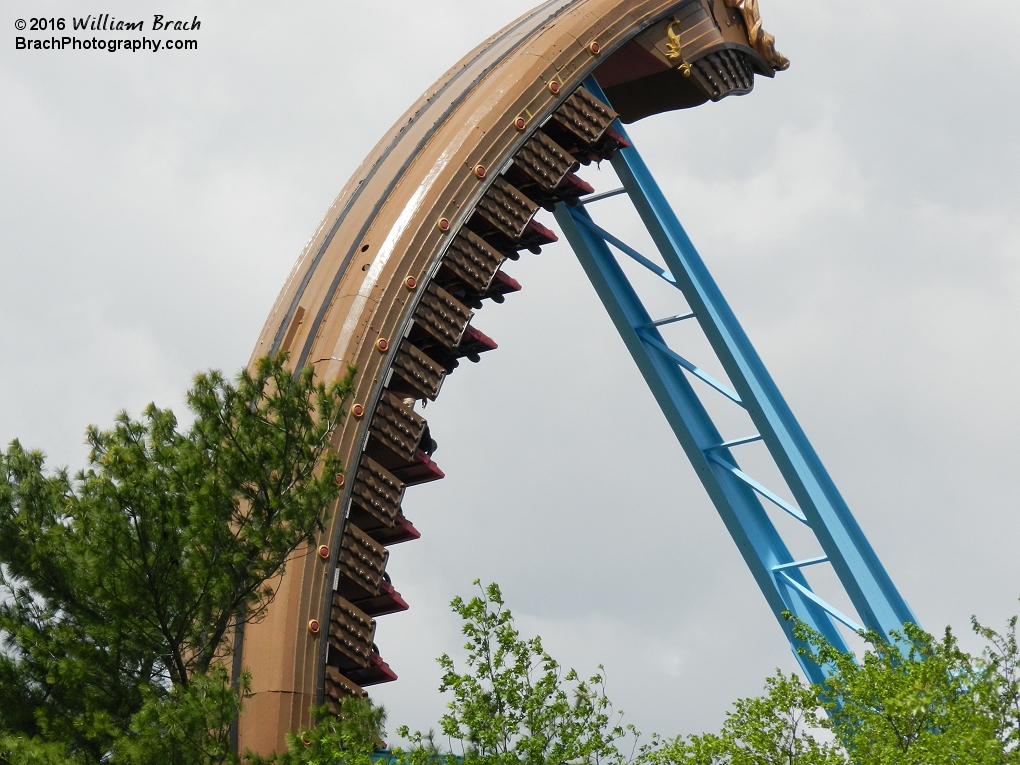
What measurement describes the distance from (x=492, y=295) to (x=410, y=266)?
232 cm

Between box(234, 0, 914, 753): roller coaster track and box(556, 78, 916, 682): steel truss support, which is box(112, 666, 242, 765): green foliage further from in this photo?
box(556, 78, 916, 682): steel truss support

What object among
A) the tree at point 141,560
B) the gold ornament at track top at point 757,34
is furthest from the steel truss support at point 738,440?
the tree at point 141,560

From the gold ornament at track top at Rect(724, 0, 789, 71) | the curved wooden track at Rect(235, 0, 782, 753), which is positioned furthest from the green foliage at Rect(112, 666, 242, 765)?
the gold ornament at track top at Rect(724, 0, 789, 71)

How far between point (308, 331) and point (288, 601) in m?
4.08

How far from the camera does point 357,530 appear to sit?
22438 mm

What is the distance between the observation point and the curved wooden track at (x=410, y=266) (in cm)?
2166

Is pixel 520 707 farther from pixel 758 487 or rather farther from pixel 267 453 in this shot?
pixel 758 487

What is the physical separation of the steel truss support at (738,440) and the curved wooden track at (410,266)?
53.0 inches

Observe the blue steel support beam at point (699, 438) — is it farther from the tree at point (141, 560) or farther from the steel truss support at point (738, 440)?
the tree at point (141, 560)

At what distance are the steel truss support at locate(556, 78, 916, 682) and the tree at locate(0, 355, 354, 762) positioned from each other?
34.9ft

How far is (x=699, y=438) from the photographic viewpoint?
2753 centimetres

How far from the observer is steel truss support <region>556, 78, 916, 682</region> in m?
26.7

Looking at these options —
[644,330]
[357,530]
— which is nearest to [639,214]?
[644,330]

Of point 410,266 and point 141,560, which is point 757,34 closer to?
point 410,266
